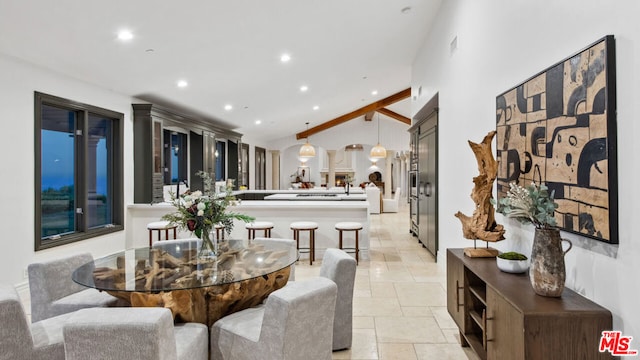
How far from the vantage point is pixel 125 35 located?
3.69 m

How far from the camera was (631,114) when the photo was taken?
4.97 ft

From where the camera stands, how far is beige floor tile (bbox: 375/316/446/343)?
289cm

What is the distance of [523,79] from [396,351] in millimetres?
2209

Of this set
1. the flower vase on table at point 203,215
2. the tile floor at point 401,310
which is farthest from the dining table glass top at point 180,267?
the tile floor at point 401,310

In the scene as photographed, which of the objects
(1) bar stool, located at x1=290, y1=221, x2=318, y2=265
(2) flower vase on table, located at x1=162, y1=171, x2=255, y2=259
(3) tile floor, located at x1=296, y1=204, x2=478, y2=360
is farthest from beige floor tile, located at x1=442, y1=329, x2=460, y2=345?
(1) bar stool, located at x1=290, y1=221, x2=318, y2=265

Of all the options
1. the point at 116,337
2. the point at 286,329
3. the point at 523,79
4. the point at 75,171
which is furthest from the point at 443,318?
the point at 75,171

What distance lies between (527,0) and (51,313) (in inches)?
152

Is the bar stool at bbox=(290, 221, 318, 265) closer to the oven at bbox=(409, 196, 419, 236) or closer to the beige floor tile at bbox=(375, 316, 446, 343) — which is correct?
the beige floor tile at bbox=(375, 316, 446, 343)

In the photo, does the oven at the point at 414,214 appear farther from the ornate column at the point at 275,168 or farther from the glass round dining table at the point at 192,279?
the ornate column at the point at 275,168

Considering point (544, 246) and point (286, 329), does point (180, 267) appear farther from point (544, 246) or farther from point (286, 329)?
point (544, 246)

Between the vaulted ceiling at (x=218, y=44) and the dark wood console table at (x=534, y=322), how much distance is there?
3381 mm

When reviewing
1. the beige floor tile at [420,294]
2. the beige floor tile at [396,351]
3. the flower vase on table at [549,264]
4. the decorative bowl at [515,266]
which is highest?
the flower vase on table at [549,264]

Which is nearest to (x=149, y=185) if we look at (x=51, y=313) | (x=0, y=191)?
(x=0, y=191)

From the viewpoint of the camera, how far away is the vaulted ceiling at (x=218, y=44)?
131 inches
